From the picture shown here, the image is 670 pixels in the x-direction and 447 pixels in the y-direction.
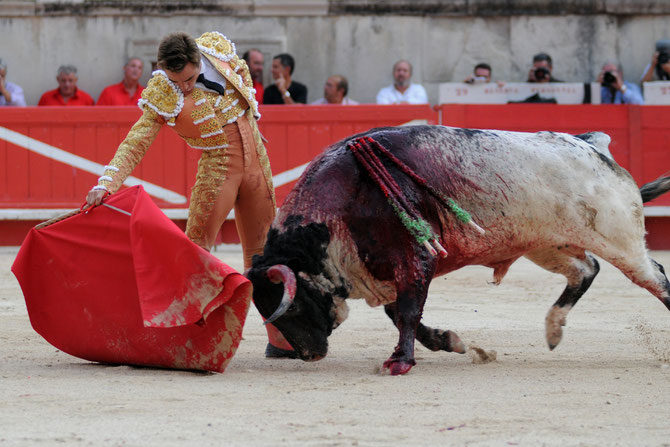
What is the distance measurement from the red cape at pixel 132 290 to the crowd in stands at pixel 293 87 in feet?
17.5

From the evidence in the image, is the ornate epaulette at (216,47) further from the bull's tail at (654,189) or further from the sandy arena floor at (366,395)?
the bull's tail at (654,189)

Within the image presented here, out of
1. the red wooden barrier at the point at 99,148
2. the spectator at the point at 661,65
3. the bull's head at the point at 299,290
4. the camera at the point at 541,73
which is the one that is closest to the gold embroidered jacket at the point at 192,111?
the bull's head at the point at 299,290

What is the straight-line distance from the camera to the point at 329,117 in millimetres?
9344

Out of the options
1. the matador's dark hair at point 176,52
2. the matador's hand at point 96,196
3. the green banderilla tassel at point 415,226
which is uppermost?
the matador's dark hair at point 176,52

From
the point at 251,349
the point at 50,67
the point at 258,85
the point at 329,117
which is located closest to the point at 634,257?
the point at 251,349

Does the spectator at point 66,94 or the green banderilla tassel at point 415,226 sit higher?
the spectator at point 66,94

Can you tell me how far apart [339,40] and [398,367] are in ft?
24.2

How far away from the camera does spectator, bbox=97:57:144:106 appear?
984cm

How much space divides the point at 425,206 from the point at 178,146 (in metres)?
5.14

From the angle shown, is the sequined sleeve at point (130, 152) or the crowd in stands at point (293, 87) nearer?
the sequined sleeve at point (130, 152)

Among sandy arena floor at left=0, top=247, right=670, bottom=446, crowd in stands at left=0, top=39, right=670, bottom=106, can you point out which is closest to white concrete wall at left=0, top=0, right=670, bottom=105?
crowd in stands at left=0, top=39, right=670, bottom=106

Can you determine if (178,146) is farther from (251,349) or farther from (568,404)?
(568,404)

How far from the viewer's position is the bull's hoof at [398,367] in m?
4.31

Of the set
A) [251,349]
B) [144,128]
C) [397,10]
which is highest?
[397,10]
